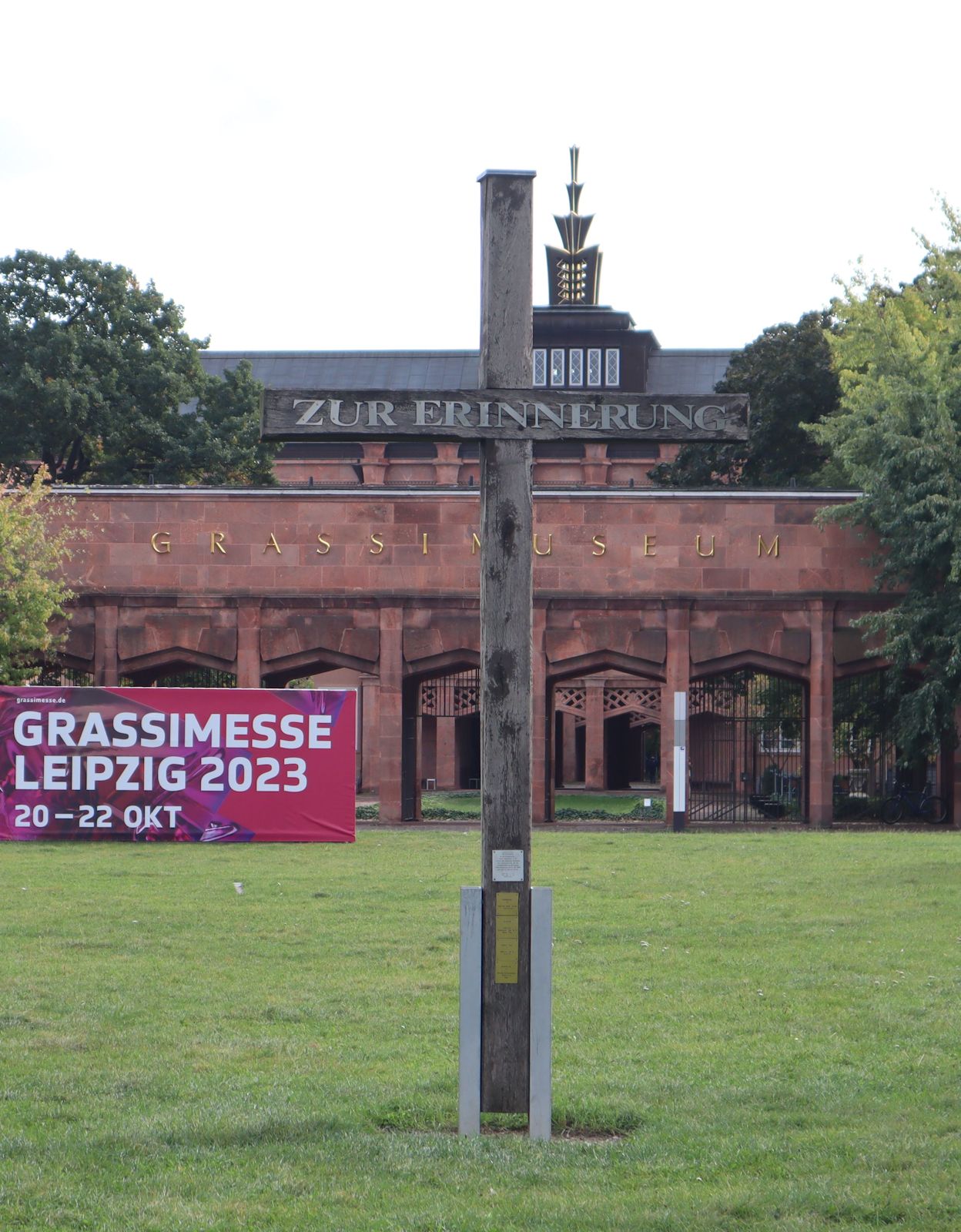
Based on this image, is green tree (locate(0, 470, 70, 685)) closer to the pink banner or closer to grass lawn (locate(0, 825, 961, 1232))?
the pink banner

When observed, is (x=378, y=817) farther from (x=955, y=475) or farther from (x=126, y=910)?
(x=126, y=910)

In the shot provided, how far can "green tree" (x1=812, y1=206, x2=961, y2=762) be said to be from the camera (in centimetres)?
2759

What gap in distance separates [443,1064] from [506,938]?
1.51 m

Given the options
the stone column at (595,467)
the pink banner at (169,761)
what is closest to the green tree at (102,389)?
the stone column at (595,467)

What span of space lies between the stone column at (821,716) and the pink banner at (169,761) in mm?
10671

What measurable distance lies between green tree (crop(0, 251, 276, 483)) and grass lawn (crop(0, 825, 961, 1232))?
32.8 m

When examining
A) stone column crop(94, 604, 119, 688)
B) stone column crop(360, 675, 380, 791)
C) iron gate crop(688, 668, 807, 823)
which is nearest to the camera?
stone column crop(94, 604, 119, 688)

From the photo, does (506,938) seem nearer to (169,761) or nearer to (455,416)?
(455,416)

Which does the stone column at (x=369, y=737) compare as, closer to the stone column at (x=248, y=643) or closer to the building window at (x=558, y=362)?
the building window at (x=558, y=362)

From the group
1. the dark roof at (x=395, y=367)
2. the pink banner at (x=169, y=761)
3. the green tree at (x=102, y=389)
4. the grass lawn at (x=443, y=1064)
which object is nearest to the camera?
the grass lawn at (x=443, y=1064)

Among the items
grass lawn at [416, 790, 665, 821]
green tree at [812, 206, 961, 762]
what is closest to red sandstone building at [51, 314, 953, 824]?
green tree at [812, 206, 961, 762]

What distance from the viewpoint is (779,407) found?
140 feet

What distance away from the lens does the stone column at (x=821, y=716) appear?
3034 cm

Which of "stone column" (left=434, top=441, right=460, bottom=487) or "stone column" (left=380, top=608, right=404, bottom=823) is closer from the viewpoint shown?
"stone column" (left=380, top=608, right=404, bottom=823)
